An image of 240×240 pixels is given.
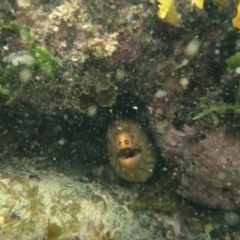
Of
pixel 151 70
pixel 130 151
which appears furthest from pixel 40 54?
pixel 130 151

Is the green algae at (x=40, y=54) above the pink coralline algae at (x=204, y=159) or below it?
above

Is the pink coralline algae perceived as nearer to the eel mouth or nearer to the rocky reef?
the rocky reef

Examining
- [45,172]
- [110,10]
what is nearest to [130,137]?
[45,172]

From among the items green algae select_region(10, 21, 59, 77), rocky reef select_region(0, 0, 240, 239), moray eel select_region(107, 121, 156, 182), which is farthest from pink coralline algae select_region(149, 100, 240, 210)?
green algae select_region(10, 21, 59, 77)

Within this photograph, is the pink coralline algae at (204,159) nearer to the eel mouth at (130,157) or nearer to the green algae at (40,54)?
the eel mouth at (130,157)

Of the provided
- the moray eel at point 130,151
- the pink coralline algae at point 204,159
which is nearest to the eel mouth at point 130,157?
the moray eel at point 130,151

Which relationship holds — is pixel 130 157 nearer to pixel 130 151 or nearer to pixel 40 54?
pixel 130 151
